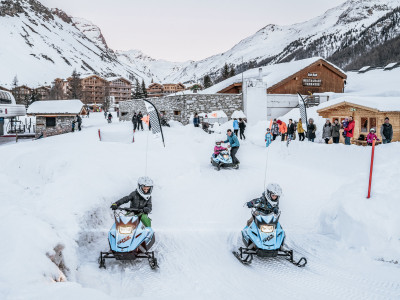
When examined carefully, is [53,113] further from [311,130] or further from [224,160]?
[311,130]

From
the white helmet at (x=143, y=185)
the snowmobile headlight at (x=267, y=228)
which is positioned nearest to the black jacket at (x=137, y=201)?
the white helmet at (x=143, y=185)

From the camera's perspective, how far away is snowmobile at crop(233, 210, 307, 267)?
5.98 m

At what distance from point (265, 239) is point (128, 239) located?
2652mm

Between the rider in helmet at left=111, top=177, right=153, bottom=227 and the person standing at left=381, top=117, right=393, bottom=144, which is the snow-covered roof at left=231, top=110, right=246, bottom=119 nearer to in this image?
the person standing at left=381, top=117, right=393, bottom=144

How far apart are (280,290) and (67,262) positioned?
12.4 feet

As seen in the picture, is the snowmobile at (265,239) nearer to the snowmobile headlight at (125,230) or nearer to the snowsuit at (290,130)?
the snowmobile headlight at (125,230)

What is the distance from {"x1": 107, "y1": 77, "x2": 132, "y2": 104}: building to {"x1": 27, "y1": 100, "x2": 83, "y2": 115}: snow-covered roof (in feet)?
302

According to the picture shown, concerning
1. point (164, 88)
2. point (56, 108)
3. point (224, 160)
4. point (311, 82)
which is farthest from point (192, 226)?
point (164, 88)

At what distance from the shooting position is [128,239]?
5750 mm

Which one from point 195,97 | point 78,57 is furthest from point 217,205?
point 78,57

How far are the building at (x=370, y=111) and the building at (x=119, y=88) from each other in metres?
110

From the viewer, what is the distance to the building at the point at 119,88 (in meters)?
119

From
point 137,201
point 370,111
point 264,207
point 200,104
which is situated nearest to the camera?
point 264,207

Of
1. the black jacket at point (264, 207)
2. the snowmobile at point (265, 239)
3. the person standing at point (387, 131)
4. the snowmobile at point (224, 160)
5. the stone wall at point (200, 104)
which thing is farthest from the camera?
the stone wall at point (200, 104)
